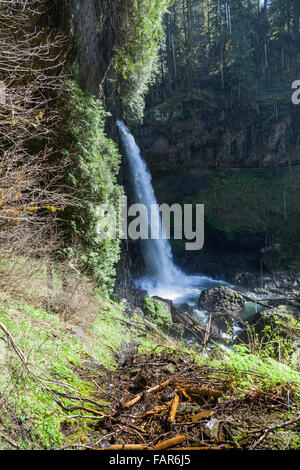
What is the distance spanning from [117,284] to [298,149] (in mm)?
20326

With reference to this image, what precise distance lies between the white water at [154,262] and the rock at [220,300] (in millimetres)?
2312

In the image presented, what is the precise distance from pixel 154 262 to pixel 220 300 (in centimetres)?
668

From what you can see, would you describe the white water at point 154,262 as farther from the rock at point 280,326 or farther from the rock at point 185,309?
the rock at point 280,326

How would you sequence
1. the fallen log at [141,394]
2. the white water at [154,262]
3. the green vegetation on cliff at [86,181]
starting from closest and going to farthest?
1. the fallen log at [141,394]
2. the green vegetation on cliff at [86,181]
3. the white water at [154,262]

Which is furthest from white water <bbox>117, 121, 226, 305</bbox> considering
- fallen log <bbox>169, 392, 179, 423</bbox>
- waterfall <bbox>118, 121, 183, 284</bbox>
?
fallen log <bbox>169, 392, 179, 423</bbox>

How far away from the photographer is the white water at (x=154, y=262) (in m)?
16.8

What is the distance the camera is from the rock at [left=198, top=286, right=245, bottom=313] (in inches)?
510

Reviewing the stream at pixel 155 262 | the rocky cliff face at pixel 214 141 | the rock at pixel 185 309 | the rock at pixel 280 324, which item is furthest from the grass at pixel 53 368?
the rocky cliff face at pixel 214 141

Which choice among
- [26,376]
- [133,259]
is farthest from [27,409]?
[133,259]

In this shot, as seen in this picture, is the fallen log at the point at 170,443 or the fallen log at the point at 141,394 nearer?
the fallen log at the point at 170,443

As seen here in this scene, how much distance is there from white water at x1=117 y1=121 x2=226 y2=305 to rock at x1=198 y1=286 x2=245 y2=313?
2312 millimetres

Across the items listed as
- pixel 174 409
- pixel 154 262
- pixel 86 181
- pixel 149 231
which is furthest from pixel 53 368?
pixel 149 231

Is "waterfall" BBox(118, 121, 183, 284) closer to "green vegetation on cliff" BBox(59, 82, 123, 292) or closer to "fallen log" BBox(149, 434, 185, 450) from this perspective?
"green vegetation on cliff" BBox(59, 82, 123, 292)
